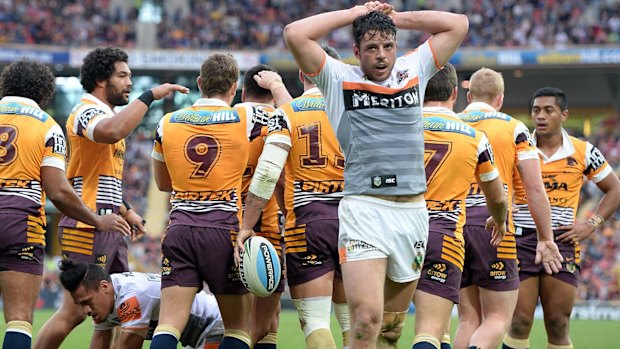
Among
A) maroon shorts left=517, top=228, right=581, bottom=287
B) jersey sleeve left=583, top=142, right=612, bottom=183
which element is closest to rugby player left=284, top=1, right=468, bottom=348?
maroon shorts left=517, top=228, right=581, bottom=287

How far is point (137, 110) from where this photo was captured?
773 centimetres

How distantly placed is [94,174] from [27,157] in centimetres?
94

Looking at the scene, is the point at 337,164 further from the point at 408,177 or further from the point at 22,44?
the point at 22,44

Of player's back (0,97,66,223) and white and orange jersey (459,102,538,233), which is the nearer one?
player's back (0,97,66,223)

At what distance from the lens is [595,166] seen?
32.0ft

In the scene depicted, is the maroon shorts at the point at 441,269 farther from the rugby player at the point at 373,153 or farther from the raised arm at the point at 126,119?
the raised arm at the point at 126,119

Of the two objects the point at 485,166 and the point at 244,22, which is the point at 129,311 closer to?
the point at 485,166

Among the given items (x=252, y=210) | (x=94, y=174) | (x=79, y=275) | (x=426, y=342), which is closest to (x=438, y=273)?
(x=426, y=342)

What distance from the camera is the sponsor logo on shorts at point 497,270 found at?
8.41 metres

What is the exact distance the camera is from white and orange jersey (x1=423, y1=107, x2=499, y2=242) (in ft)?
24.7

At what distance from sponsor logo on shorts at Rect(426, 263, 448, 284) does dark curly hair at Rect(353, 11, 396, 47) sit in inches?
77.0

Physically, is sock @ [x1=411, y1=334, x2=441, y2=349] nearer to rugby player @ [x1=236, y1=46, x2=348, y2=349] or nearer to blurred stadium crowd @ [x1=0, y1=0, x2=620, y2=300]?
rugby player @ [x1=236, y1=46, x2=348, y2=349]

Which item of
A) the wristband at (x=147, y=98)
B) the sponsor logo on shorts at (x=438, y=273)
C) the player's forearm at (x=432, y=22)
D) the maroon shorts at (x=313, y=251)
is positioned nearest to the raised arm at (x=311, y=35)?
the player's forearm at (x=432, y=22)

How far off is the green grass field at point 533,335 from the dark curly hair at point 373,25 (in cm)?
722
